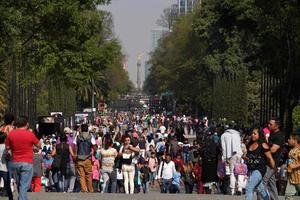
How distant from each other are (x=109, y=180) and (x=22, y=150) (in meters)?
7.84

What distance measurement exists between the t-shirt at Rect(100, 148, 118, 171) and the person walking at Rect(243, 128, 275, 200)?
6859 mm

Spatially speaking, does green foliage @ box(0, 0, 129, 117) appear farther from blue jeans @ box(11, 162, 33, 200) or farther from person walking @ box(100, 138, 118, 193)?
blue jeans @ box(11, 162, 33, 200)

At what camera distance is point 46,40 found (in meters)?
35.5

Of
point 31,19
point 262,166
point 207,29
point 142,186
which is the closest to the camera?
point 262,166

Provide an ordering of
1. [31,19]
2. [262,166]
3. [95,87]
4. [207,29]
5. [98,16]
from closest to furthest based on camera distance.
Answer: [262,166] → [31,19] → [98,16] → [207,29] → [95,87]

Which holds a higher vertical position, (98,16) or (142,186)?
(98,16)

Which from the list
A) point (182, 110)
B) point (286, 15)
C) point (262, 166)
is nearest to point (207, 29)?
point (182, 110)

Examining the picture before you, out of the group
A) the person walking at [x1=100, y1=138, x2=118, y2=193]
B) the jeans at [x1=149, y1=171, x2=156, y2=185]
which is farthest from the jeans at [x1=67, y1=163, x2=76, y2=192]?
the jeans at [x1=149, y1=171, x2=156, y2=185]

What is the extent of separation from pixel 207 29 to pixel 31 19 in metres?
55.8

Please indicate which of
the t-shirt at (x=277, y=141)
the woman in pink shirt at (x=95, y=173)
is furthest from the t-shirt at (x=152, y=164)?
the t-shirt at (x=277, y=141)

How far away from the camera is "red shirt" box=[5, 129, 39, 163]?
14962mm

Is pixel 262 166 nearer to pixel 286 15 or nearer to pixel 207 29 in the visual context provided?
pixel 286 15

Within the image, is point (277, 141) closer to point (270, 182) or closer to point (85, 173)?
point (270, 182)

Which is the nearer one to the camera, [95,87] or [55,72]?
[55,72]
